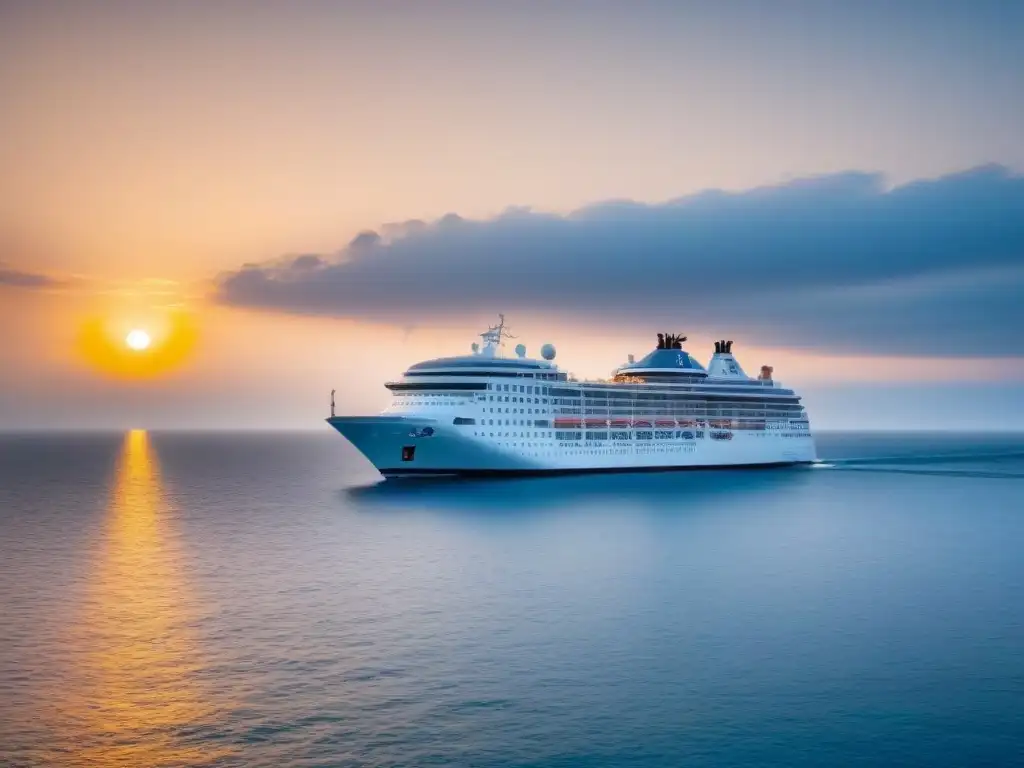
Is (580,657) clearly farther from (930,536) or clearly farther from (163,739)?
(930,536)

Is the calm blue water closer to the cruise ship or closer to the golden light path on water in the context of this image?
the golden light path on water

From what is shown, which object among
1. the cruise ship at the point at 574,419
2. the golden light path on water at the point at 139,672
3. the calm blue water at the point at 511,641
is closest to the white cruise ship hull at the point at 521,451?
the cruise ship at the point at 574,419

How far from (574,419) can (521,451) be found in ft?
31.3

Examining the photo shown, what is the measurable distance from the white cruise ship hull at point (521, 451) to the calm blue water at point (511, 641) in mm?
19175

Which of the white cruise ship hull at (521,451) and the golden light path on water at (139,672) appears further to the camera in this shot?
the white cruise ship hull at (521,451)

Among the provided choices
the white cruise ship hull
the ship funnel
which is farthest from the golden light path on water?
the ship funnel

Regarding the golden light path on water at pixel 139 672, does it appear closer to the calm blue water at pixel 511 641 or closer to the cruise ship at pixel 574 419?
the calm blue water at pixel 511 641

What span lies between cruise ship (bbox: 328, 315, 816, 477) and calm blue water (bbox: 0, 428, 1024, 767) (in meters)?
20.1

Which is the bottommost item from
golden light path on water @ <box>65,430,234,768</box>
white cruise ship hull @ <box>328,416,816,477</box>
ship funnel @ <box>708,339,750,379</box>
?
golden light path on water @ <box>65,430,234,768</box>

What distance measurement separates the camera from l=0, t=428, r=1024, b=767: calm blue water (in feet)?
71.7

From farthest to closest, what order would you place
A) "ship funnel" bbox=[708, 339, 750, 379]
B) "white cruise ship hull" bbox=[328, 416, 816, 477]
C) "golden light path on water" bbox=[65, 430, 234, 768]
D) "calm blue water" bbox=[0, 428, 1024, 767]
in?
"ship funnel" bbox=[708, 339, 750, 379] → "white cruise ship hull" bbox=[328, 416, 816, 477] → "calm blue water" bbox=[0, 428, 1024, 767] → "golden light path on water" bbox=[65, 430, 234, 768]

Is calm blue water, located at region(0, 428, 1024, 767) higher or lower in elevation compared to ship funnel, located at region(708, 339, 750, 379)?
lower

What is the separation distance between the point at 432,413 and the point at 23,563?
42.6 m

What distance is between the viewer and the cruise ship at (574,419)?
85.6 meters
